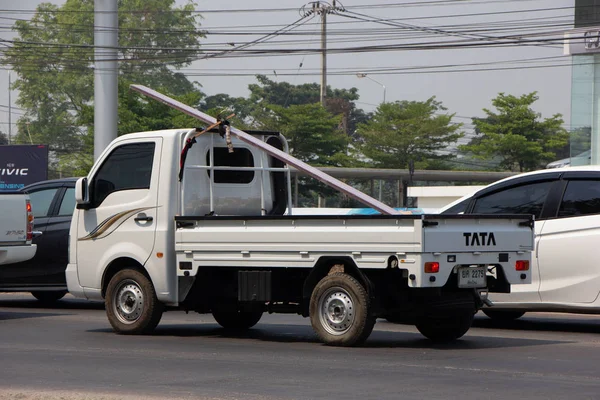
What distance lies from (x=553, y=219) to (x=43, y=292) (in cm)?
848

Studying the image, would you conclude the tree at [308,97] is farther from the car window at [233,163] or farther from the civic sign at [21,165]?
the car window at [233,163]

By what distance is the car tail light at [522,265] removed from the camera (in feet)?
34.0

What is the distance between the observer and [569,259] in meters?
11.6

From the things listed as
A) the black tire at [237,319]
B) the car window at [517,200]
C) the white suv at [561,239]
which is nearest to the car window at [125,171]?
the black tire at [237,319]

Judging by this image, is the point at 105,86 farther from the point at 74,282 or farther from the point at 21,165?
the point at 74,282

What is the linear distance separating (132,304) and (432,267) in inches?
147

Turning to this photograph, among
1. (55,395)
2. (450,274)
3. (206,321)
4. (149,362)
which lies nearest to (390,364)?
(450,274)

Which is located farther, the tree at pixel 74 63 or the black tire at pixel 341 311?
the tree at pixel 74 63

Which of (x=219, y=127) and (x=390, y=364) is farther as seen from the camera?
(x=219, y=127)

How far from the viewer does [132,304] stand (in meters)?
11.5

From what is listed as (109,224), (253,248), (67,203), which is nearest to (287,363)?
(253,248)

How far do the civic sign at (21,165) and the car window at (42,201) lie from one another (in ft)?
65.9

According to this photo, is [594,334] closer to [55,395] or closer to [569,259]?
[569,259]

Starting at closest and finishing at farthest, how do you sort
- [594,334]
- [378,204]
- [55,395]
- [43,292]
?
[55,395], [378,204], [594,334], [43,292]
